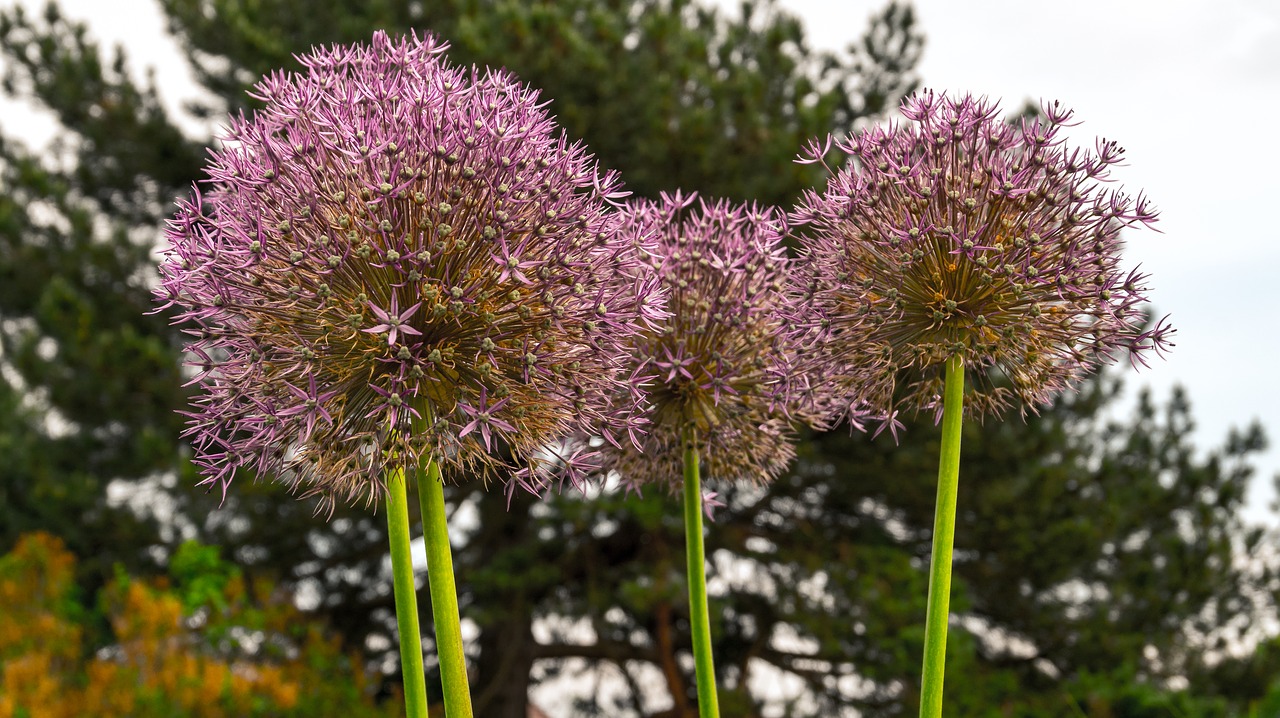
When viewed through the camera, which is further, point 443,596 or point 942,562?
point 942,562

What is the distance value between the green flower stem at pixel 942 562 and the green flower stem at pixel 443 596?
4.01 feet

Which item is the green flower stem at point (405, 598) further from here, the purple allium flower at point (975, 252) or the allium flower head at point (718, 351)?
the purple allium flower at point (975, 252)

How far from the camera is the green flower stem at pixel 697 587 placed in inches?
130

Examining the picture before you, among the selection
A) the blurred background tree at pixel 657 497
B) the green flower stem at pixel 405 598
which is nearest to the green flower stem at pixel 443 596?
the green flower stem at pixel 405 598

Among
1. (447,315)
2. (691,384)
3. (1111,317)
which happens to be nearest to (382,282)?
(447,315)

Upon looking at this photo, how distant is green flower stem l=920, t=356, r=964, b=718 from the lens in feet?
9.52

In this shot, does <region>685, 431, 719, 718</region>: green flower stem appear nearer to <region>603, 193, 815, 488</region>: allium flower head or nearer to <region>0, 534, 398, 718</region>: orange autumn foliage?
<region>603, 193, 815, 488</region>: allium flower head

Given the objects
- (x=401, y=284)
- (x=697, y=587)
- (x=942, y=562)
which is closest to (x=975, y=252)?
(x=942, y=562)

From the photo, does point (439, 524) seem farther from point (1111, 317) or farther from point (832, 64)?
point (832, 64)

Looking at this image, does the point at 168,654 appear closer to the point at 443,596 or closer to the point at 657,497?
the point at 657,497

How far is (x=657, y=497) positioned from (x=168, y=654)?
575cm

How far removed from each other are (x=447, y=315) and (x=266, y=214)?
574mm

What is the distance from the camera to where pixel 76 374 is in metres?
12.8

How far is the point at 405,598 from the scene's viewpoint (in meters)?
2.80
